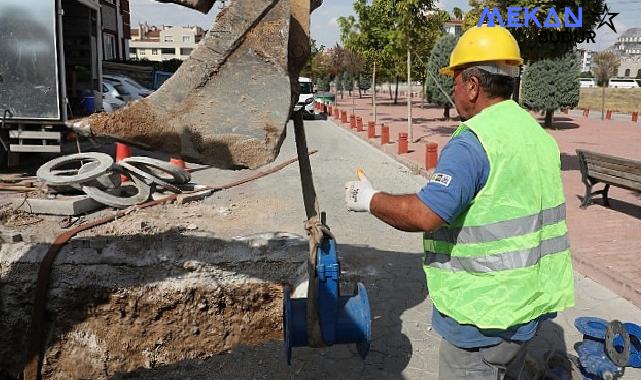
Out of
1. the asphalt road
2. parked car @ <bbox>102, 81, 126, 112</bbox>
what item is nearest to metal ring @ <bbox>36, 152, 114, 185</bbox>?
the asphalt road

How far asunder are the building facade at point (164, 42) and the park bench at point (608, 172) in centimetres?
9003

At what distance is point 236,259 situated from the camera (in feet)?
13.3

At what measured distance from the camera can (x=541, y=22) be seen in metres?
8.86

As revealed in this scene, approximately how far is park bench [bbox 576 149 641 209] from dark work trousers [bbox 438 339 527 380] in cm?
562

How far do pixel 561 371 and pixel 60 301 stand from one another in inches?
136

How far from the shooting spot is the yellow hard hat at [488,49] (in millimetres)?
2066

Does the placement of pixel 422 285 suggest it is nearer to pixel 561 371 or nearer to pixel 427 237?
pixel 561 371

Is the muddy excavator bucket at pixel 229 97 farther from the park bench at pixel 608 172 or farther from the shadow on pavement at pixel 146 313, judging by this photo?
the park bench at pixel 608 172

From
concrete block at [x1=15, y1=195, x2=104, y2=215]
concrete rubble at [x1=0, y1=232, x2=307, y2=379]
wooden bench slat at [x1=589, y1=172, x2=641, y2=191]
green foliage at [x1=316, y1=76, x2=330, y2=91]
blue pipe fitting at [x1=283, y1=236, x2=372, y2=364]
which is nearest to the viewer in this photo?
blue pipe fitting at [x1=283, y1=236, x2=372, y2=364]

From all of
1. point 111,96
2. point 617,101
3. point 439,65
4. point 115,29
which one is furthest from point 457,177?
point 617,101

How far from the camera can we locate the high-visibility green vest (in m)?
1.97

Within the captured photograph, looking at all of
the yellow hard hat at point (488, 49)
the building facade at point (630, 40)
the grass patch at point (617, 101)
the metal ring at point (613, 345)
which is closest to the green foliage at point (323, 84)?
the grass patch at point (617, 101)

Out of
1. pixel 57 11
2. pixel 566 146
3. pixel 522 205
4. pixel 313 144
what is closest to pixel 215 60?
pixel 522 205

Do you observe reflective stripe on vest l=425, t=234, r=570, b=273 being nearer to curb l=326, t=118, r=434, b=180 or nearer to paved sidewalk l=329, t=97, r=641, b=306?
paved sidewalk l=329, t=97, r=641, b=306
